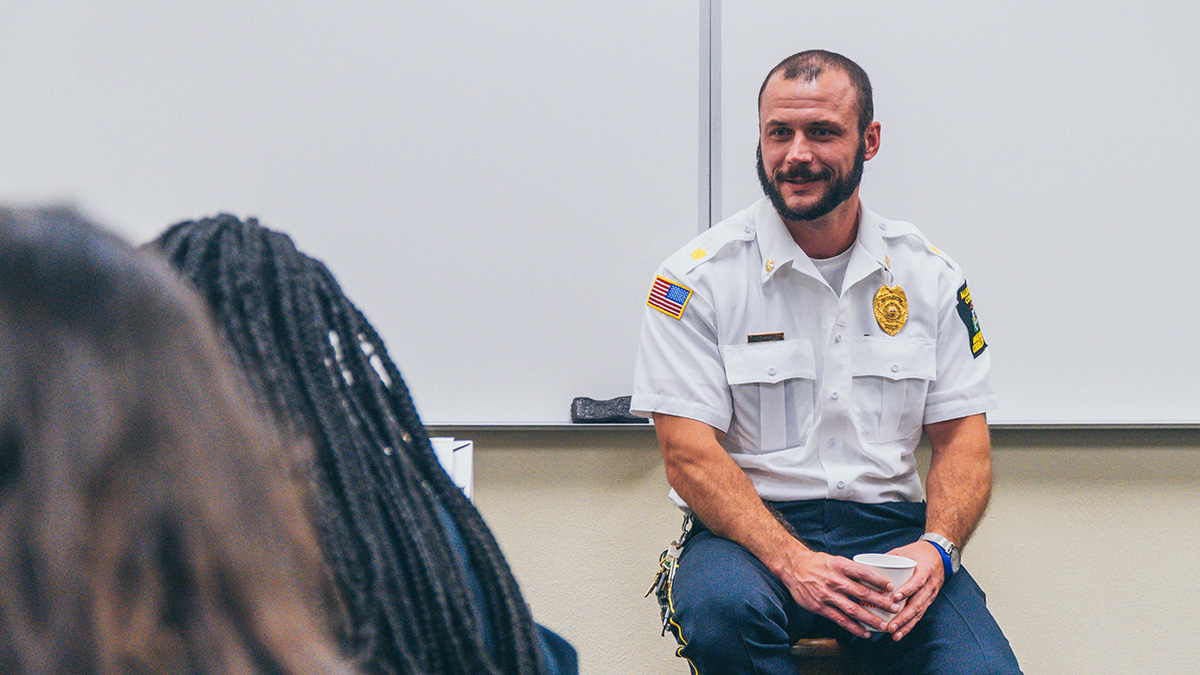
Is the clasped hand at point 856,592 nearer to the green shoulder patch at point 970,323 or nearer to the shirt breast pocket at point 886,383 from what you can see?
the shirt breast pocket at point 886,383

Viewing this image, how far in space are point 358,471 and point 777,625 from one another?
105 cm

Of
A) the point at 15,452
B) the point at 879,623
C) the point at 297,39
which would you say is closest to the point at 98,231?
the point at 15,452

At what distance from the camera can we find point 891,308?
170 centimetres

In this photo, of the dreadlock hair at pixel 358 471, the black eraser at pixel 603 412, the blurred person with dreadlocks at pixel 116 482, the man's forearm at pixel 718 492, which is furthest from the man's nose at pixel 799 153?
the blurred person with dreadlocks at pixel 116 482

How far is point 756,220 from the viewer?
1761mm

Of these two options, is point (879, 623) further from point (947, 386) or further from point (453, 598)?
point (453, 598)

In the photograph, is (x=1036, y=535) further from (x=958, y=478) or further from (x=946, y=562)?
(x=946, y=562)

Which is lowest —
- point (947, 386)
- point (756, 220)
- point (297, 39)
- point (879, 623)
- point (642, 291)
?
point (879, 623)

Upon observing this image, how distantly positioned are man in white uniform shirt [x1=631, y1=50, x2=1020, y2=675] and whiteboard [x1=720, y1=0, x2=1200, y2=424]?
299mm

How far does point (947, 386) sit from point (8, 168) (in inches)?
79.7

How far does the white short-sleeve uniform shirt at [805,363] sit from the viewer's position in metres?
1.65

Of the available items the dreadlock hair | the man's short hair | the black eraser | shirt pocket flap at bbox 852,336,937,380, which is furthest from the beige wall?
the dreadlock hair

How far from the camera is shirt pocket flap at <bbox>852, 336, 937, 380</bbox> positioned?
5.48 ft

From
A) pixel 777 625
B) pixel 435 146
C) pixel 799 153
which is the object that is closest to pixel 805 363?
pixel 799 153
